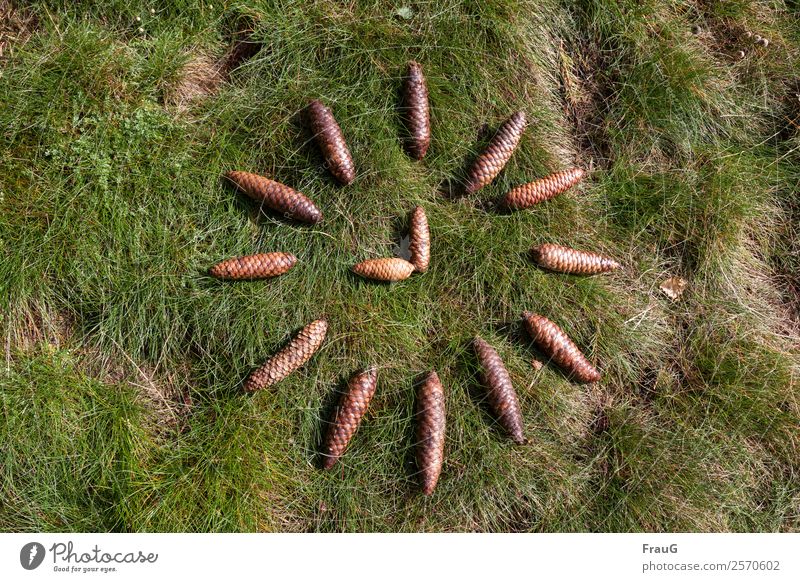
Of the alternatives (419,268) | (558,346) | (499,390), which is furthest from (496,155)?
(499,390)

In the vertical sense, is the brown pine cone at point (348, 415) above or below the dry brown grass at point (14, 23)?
below

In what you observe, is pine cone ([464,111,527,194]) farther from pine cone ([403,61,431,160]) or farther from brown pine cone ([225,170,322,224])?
brown pine cone ([225,170,322,224])

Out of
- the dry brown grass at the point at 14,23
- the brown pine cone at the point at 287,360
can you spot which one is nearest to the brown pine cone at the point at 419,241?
the brown pine cone at the point at 287,360

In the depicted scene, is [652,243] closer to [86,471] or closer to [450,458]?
[450,458]

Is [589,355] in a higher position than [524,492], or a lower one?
higher

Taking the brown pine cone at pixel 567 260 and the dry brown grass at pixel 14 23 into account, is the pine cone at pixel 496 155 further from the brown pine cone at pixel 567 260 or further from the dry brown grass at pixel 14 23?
the dry brown grass at pixel 14 23

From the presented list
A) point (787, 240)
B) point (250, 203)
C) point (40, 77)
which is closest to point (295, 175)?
point (250, 203)
